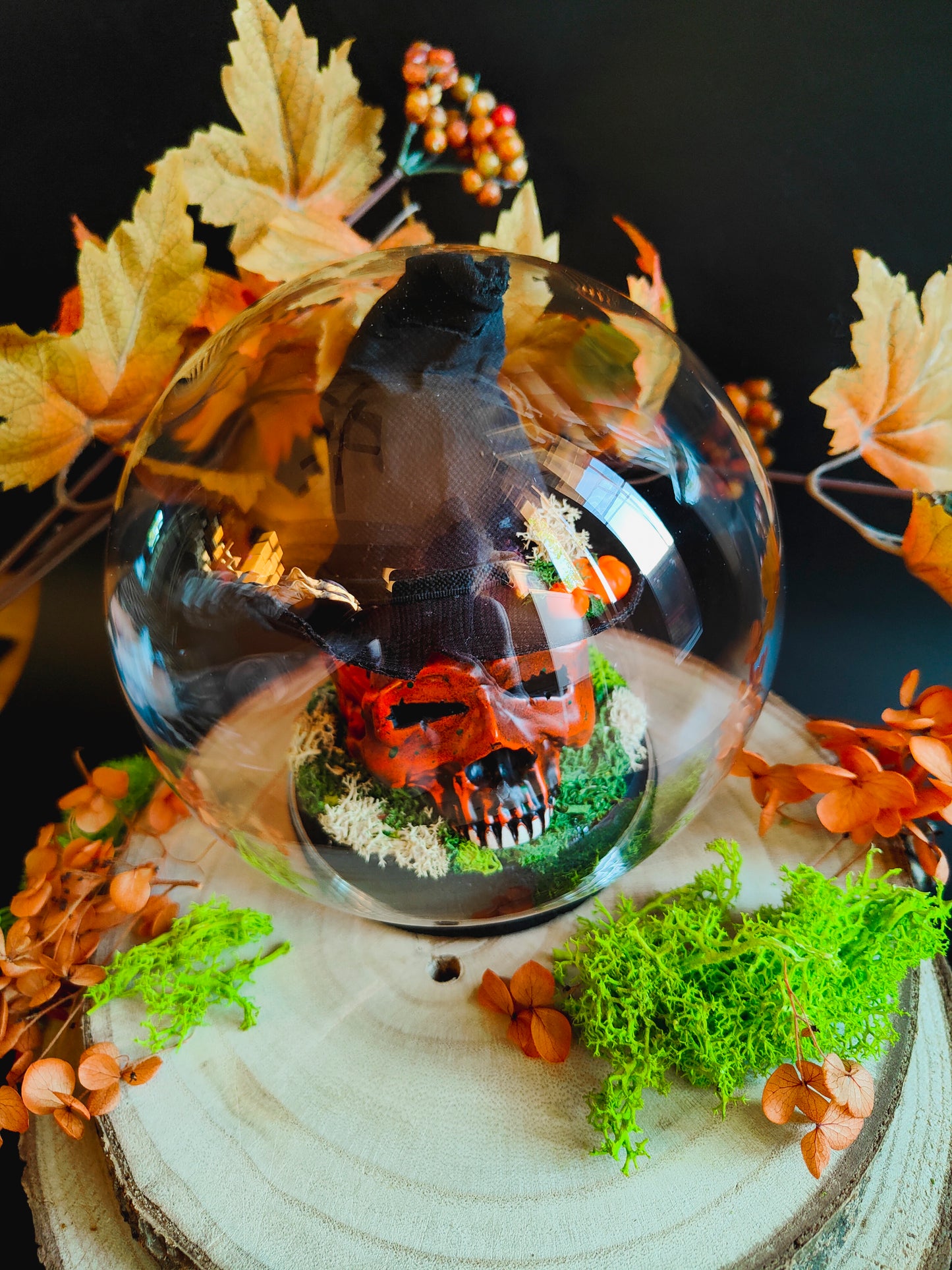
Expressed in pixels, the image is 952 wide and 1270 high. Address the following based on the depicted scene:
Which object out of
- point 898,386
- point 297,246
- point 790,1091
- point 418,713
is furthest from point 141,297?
point 790,1091

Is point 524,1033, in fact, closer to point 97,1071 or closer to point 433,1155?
point 433,1155

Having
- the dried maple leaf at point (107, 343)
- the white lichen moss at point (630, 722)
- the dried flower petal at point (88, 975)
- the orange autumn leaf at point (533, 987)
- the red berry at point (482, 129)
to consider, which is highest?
the red berry at point (482, 129)

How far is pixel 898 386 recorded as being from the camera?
1.08 m

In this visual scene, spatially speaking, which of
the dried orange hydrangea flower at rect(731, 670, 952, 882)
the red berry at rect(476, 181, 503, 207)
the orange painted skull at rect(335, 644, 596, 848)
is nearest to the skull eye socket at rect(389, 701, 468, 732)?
the orange painted skull at rect(335, 644, 596, 848)

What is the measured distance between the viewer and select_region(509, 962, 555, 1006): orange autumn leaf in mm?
847

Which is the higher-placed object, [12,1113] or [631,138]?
[631,138]

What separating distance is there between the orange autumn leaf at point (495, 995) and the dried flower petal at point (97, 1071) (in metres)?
0.34

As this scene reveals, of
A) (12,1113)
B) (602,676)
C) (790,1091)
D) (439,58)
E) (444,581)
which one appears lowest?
(12,1113)

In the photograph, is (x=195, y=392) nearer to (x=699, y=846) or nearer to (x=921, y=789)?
(x=699, y=846)

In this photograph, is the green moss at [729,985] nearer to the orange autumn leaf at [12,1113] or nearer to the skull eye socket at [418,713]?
the skull eye socket at [418,713]

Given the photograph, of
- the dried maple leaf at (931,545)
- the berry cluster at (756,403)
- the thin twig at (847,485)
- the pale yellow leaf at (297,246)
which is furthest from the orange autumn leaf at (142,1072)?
the berry cluster at (756,403)

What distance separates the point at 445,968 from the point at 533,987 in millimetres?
117

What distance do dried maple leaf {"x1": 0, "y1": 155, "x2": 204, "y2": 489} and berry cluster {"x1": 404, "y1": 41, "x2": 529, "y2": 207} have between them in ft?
1.11

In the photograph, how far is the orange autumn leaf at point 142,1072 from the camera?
2.69ft
